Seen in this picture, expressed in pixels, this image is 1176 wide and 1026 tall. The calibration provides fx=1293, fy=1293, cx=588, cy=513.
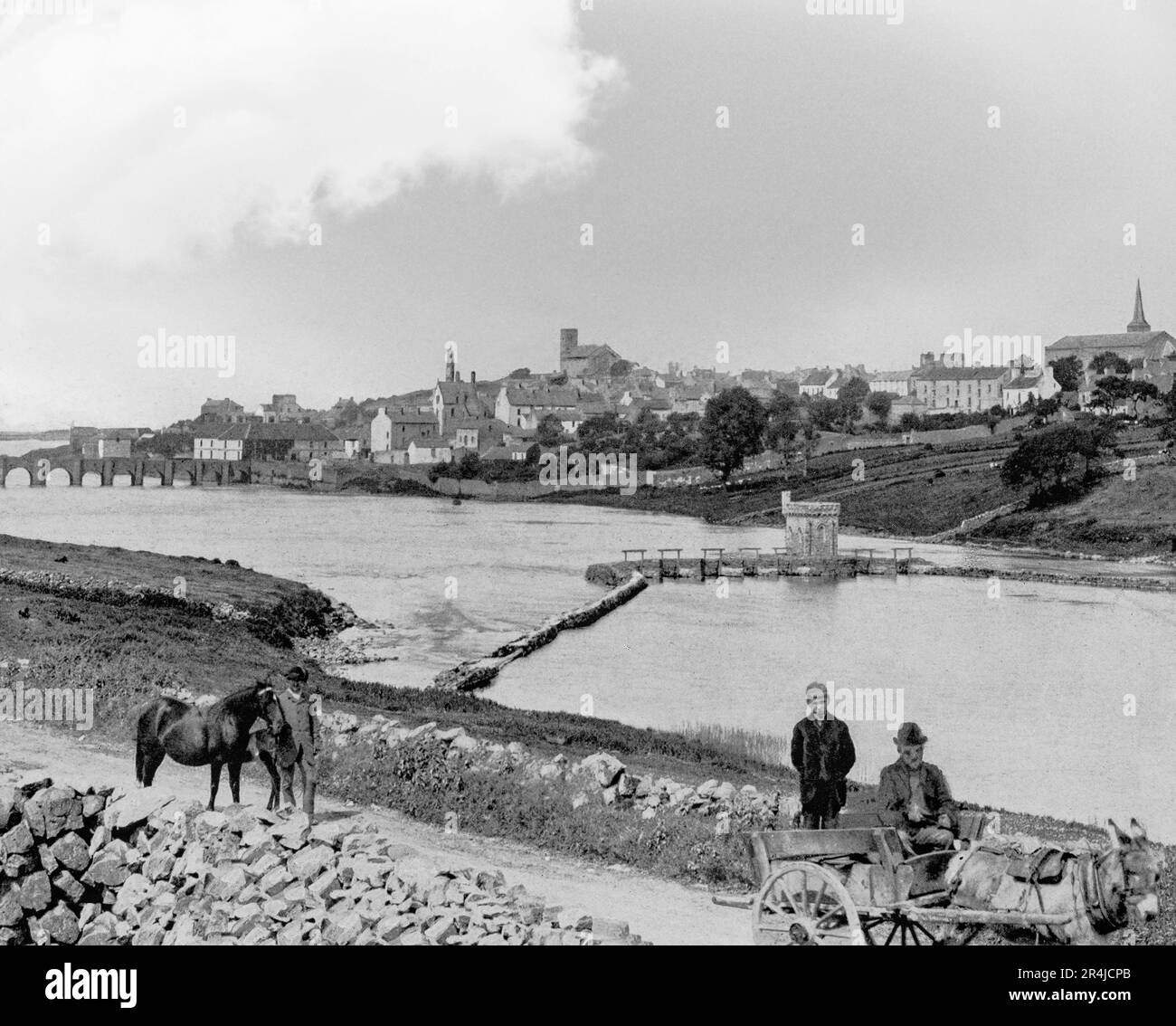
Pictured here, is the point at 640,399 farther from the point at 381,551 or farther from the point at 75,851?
the point at 75,851

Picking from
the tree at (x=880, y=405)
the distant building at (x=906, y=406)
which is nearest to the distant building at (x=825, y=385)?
the distant building at (x=906, y=406)

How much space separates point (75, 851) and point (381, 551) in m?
50.0

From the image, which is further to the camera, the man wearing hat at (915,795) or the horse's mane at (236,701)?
the horse's mane at (236,701)

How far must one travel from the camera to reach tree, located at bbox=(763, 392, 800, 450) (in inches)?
4508

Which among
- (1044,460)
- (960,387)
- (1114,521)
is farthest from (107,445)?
(1114,521)

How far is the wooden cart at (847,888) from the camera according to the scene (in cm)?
844

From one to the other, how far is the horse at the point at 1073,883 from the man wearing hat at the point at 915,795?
0.55 meters

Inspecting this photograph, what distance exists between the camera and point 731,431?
104m

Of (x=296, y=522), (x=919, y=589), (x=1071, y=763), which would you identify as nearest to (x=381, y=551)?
(x=296, y=522)

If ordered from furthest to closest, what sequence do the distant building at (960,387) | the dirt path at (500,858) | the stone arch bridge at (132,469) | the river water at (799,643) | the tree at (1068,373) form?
the distant building at (960,387) → the tree at (1068,373) → the stone arch bridge at (132,469) → the river water at (799,643) → the dirt path at (500,858)

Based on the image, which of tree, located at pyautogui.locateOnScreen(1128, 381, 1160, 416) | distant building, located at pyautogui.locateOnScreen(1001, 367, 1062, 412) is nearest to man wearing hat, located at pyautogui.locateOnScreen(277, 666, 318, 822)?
tree, located at pyautogui.locateOnScreen(1128, 381, 1160, 416)

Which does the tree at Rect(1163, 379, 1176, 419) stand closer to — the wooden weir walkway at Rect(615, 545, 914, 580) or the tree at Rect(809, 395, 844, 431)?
the wooden weir walkway at Rect(615, 545, 914, 580)

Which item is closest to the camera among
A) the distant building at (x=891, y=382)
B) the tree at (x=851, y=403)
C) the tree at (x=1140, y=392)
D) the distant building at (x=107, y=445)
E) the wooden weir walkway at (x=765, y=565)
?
the wooden weir walkway at (x=765, y=565)

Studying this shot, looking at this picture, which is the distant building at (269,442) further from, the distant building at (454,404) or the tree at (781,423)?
the tree at (781,423)
